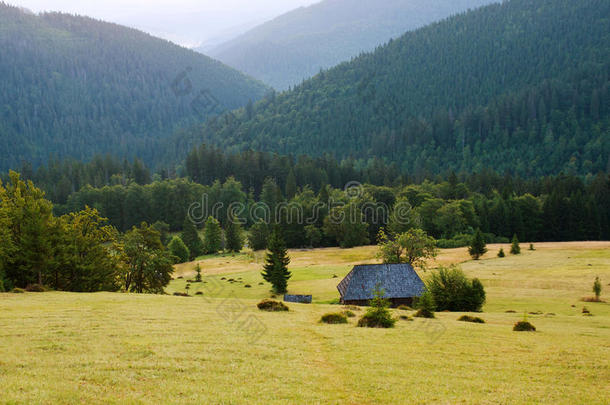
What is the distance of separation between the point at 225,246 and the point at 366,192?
177ft

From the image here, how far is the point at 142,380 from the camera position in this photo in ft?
50.7

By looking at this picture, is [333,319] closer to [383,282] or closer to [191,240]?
[383,282]

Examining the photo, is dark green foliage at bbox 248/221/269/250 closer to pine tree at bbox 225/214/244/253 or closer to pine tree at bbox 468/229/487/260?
pine tree at bbox 225/214/244/253

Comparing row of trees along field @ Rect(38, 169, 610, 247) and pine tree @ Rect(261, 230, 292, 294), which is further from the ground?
row of trees along field @ Rect(38, 169, 610, 247)

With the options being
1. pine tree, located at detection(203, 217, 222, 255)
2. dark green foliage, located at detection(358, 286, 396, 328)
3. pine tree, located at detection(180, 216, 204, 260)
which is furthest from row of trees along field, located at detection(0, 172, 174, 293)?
pine tree, located at detection(203, 217, 222, 255)

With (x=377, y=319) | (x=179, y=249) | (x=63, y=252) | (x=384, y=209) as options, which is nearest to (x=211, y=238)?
(x=179, y=249)

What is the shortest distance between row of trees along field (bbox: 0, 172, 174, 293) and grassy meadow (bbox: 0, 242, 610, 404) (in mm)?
9003

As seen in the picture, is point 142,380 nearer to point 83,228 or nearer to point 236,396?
point 236,396

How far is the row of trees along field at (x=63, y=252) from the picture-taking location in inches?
1751

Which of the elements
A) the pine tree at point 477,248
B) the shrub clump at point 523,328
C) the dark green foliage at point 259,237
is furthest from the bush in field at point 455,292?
the dark green foliage at point 259,237

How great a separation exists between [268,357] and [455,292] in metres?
34.9

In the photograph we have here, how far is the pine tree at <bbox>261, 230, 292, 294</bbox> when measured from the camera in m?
70.7

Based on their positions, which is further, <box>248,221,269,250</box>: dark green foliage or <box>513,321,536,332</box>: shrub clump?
<box>248,221,269,250</box>: dark green foliage

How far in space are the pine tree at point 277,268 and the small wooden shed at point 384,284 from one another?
1403 centimetres
